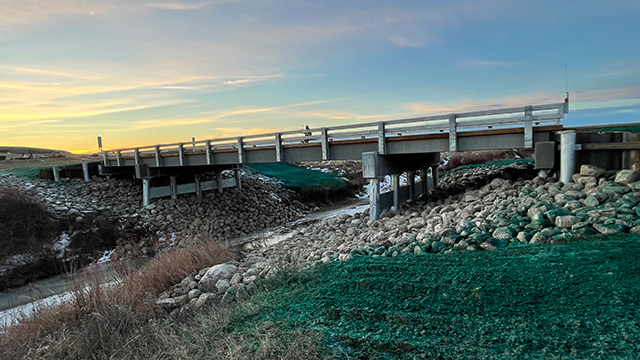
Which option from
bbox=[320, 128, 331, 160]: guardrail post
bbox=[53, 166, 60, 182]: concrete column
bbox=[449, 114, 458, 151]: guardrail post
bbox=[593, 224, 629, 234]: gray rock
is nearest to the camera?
bbox=[593, 224, 629, 234]: gray rock

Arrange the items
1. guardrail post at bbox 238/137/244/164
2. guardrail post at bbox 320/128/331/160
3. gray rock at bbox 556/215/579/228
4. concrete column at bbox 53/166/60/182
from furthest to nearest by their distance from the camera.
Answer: concrete column at bbox 53/166/60/182, guardrail post at bbox 238/137/244/164, guardrail post at bbox 320/128/331/160, gray rock at bbox 556/215/579/228

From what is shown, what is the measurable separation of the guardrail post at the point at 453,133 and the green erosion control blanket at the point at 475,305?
5.56 meters

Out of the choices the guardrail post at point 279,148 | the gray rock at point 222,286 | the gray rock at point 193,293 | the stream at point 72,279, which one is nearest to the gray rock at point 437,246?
the gray rock at point 222,286

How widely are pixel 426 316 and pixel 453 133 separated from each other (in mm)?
8248

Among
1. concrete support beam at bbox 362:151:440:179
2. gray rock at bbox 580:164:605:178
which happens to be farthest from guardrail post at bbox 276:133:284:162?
gray rock at bbox 580:164:605:178

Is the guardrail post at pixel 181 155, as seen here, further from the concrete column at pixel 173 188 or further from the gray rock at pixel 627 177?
the gray rock at pixel 627 177

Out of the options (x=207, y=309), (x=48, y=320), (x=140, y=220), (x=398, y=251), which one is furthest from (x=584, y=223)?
(x=140, y=220)

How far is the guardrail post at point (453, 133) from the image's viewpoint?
1116 cm

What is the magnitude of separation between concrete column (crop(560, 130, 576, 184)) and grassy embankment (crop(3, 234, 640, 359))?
4.06 m

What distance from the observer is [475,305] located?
4277mm

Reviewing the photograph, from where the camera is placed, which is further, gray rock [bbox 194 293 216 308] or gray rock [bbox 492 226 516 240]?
gray rock [bbox 492 226 516 240]

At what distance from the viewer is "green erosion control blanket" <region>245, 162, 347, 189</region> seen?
1053 inches

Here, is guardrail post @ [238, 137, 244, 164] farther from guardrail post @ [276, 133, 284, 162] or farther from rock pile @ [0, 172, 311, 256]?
rock pile @ [0, 172, 311, 256]

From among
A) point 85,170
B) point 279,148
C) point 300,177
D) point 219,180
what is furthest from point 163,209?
point 300,177
